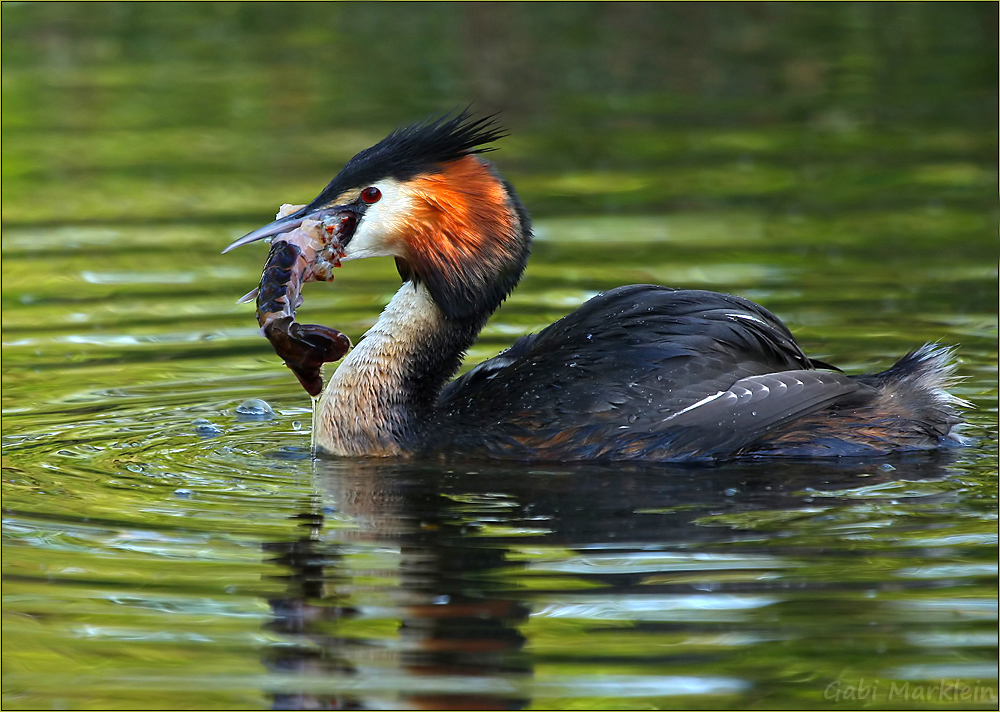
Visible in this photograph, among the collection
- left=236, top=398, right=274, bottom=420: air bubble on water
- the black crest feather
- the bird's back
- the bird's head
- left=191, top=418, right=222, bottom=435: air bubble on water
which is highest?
the black crest feather

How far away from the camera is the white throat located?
7188 mm

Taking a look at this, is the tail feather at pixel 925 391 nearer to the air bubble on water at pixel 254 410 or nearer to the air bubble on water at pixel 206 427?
the air bubble on water at pixel 254 410

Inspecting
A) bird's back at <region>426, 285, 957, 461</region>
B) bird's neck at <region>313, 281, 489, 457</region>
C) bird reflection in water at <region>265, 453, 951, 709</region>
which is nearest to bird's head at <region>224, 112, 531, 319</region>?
bird's neck at <region>313, 281, 489, 457</region>

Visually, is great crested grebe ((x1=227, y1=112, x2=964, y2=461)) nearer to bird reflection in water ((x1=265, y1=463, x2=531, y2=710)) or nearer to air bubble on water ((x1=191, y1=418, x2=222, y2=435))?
air bubble on water ((x1=191, y1=418, x2=222, y2=435))

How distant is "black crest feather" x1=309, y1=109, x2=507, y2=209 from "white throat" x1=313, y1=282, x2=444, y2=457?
1.84 ft

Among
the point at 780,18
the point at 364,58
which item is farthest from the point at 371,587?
the point at 780,18

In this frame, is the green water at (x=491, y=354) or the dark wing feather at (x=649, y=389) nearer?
the green water at (x=491, y=354)

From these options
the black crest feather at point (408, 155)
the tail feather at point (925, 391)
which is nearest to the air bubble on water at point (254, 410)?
the black crest feather at point (408, 155)

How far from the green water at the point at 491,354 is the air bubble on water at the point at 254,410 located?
45 millimetres

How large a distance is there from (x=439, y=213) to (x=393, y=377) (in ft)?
2.52

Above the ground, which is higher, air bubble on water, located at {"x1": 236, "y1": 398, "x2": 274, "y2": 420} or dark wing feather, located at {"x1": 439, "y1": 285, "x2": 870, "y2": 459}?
dark wing feather, located at {"x1": 439, "y1": 285, "x2": 870, "y2": 459}

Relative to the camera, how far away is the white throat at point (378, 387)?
23.6 feet

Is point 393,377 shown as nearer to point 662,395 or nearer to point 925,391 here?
point 662,395

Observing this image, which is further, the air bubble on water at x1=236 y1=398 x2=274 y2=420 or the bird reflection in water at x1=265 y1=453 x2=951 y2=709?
the air bubble on water at x1=236 y1=398 x2=274 y2=420
